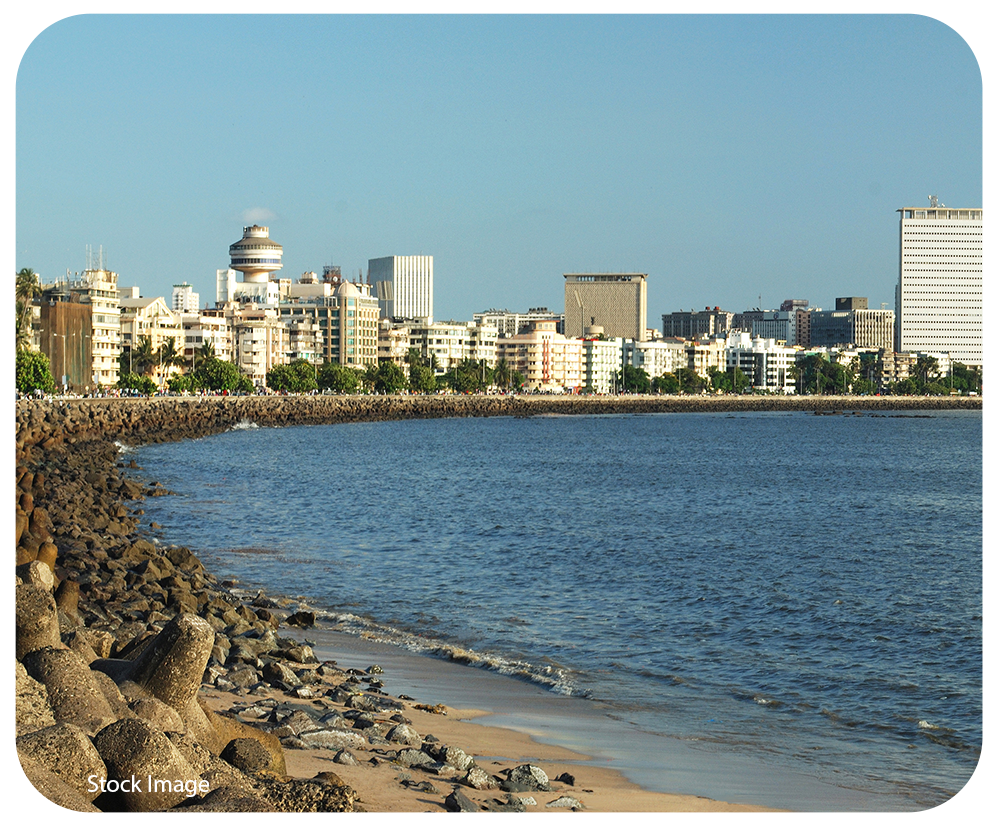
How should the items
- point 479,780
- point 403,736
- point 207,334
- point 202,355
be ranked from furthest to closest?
point 207,334, point 202,355, point 403,736, point 479,780

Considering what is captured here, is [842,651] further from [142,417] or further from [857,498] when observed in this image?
[142,417]

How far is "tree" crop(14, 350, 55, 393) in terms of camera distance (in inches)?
3383

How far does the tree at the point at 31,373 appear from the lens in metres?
85.9

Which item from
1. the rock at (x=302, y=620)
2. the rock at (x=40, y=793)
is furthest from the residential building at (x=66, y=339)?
the rock at (x=40, y=793)

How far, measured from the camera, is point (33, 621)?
7426 millimetres

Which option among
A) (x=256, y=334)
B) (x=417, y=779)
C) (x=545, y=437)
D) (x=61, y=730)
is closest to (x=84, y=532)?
(x=417, y=779)

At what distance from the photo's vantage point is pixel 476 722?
1148 cm

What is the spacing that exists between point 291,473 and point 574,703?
37.8m

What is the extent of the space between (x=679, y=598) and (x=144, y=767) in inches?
575

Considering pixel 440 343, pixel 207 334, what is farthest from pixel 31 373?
pixel 440 343

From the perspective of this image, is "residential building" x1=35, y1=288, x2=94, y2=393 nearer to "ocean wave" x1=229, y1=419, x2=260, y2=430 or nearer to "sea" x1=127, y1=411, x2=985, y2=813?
"ocean wave" x1=229, y1=419, x2=260, y2=430

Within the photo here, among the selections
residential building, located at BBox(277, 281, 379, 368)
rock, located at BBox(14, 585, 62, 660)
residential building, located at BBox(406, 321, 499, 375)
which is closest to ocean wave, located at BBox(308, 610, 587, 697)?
rock, located at BBox(14, 585, 62, 660)

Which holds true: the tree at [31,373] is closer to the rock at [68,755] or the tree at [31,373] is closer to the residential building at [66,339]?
the residential building at [66,339]

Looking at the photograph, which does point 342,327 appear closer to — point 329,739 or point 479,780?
point 329,739
